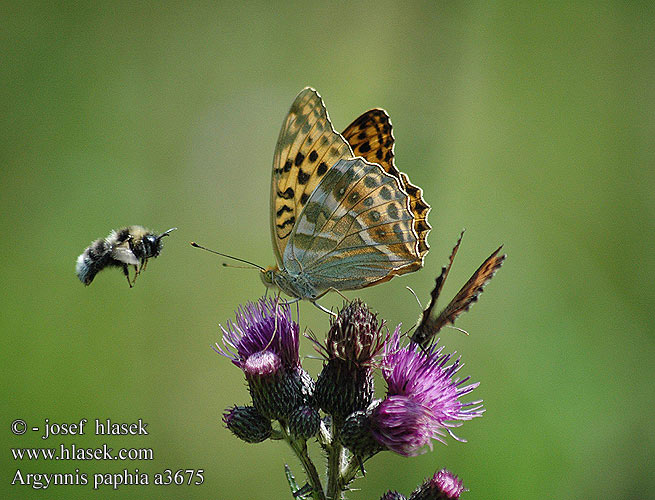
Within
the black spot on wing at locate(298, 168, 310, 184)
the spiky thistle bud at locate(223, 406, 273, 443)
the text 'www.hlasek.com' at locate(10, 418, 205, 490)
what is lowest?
the spiky thistle bud at locate(223, 406, 273, 443)

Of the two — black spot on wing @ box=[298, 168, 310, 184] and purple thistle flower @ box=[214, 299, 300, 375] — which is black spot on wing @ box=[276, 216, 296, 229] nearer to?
black spot on wing @ box=[298, 168, 310, 184]

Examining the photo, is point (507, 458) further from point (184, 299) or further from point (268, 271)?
point (184, 299)

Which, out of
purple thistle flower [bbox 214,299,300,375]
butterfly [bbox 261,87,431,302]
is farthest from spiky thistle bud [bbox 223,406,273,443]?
butterfly [bbox 261,87,431,302]

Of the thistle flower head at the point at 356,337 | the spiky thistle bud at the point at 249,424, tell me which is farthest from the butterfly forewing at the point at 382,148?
the spiky thistle bud at the point at 249,424

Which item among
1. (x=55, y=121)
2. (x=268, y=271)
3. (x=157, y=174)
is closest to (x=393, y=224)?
(x=268, y=271)

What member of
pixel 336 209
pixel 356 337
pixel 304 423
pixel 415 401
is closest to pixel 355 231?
pixel 336 209

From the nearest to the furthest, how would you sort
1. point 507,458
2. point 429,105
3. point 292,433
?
point 292,433 < point 507,458 < point 429,105
